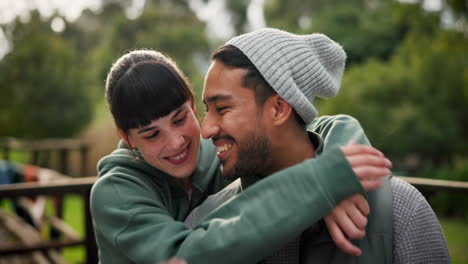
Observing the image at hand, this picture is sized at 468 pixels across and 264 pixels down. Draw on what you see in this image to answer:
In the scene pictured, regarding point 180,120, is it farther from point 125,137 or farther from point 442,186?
point 442,186

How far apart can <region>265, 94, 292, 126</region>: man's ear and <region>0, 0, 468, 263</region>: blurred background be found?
2.62 ft

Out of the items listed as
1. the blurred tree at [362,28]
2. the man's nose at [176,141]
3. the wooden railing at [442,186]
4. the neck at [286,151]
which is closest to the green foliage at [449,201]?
the blurred tree at [362,28]

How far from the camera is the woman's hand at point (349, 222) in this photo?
4.43 feet

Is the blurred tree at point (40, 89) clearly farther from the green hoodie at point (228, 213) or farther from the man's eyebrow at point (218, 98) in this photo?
the man's eyebrow at point (218, 98)

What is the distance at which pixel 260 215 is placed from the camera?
1305 mm

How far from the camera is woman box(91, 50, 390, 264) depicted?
51.1 inches

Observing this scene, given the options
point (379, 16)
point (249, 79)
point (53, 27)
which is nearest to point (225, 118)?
point (249, 79)

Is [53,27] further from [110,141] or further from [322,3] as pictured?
[322,3]

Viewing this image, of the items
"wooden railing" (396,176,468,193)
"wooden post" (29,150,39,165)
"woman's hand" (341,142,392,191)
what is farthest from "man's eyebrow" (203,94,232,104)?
"wooden post" (29,150,39,165)

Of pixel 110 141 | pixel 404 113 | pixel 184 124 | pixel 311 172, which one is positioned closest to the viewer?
pixel 311 172

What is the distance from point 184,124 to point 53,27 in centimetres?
2094

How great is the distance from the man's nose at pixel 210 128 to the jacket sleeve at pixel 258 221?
31 cm

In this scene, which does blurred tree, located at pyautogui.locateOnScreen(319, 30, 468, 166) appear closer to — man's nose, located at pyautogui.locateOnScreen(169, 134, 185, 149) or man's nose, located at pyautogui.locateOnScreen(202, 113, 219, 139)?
man's nose, located at pyautogui.locateOnScreen(169, 134, 185, 149)

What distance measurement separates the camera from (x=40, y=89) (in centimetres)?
1727
